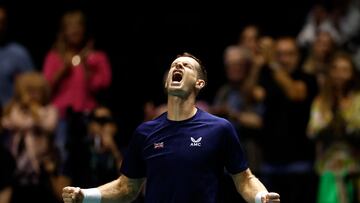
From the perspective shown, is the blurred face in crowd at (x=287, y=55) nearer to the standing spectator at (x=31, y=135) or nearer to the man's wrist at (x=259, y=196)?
the standing spectator at (x=31, y=135)

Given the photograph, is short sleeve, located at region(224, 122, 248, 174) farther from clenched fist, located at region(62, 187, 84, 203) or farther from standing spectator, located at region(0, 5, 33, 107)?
standing spectator, located at region(0, 5, 33, 107)

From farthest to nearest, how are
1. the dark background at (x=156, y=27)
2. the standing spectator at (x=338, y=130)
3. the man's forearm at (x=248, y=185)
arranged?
the dark background at (x=156, y=27), the standing spectator at (x=338, y=130), the man's forearm at (x=248, y=185)

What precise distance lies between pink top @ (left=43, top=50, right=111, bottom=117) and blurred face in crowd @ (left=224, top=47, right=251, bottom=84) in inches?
51.2

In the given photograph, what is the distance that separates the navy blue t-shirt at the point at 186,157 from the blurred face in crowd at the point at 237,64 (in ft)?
12.5

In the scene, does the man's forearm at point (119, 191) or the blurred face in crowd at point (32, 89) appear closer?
the man's forearm at point (119, 191)

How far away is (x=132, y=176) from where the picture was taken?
7465 millimetres

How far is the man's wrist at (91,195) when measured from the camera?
7198 millimetres

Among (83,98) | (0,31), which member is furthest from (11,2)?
(83,98)

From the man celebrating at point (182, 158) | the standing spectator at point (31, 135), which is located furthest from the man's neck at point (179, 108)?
the standing spectator at point (31, 135)

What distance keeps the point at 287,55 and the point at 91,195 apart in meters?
→ 4.53

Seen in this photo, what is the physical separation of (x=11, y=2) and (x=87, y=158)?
3.73m

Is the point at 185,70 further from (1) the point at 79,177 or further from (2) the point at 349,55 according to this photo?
(2) the point at 349,55

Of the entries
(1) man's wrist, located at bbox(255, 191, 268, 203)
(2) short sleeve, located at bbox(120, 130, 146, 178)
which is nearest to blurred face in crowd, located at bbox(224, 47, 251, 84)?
(2) short sleeve, located at bbox(120, 130, 146, 178)

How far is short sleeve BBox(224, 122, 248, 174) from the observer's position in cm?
725
